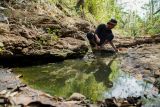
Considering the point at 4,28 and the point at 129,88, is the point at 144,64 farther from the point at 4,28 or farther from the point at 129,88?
the point at 4,28

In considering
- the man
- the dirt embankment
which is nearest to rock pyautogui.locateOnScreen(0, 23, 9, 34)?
the dirt embankment

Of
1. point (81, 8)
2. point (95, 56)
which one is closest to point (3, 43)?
point (95, 56)

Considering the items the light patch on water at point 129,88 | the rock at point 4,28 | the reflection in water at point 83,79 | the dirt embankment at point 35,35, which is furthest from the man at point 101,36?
the light patch on water at point 129,88

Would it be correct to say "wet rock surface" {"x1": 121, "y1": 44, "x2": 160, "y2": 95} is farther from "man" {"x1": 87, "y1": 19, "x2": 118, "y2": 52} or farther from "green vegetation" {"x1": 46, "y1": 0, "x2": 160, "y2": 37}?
"green vegetation" {"x1": 46, "y1": 0, "x2": 160, "y2": 37}

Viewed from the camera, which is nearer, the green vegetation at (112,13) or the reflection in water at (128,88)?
the reflection in water at (128,88)

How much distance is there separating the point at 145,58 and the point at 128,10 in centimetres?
1949

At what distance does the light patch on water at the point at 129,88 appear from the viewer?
637 centimetres

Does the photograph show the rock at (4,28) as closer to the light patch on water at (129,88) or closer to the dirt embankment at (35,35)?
the dirt embankment at (35,35)

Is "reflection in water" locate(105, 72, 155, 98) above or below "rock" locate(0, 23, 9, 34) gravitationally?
below

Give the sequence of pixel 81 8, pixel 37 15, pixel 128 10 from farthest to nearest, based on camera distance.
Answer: pixel 128 10, pixel 81 8, pixel 37 15

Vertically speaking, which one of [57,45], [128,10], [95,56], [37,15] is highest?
[37,15]

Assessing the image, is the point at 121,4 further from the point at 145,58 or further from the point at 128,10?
the point at 145,58

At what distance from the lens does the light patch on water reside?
20.9ft

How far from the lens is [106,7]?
1930 cm
